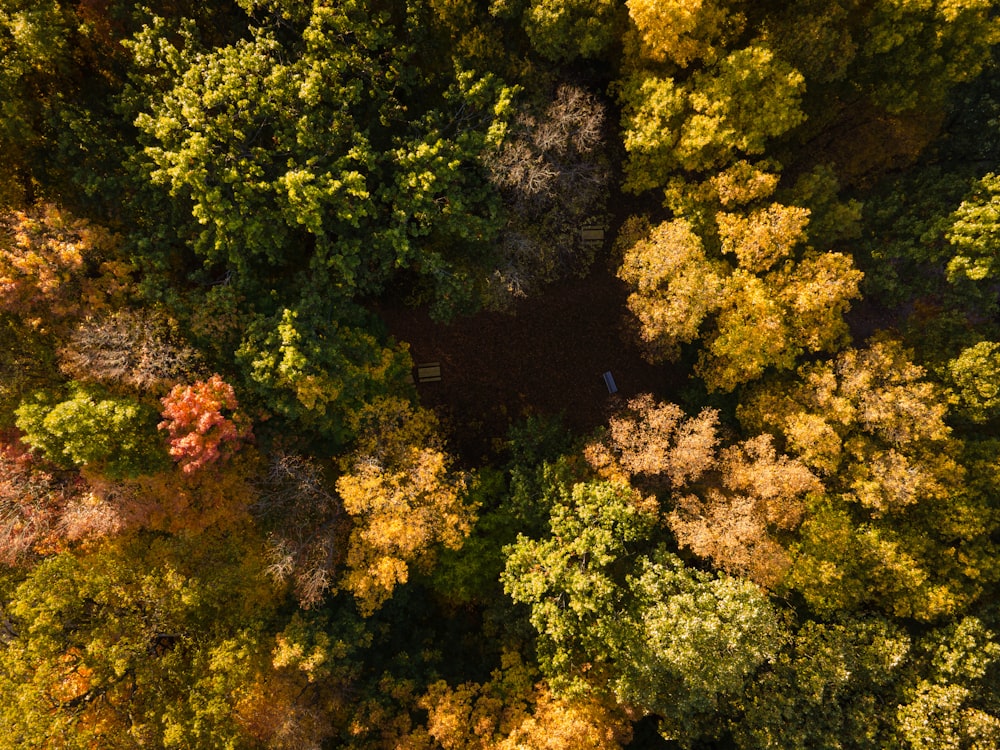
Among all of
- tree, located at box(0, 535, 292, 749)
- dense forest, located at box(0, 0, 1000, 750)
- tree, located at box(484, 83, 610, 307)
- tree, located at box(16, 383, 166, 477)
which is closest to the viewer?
tree, located at box(16, 383, 166, 477)

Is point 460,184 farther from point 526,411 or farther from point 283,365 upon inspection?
point 526,411

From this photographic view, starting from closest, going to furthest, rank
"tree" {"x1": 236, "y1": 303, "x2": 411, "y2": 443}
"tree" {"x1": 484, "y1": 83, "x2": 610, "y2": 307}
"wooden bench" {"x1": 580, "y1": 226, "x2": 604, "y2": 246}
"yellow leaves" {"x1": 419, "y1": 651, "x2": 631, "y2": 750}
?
"tree" {"x1": 236, "y1": 303, "x2": 411, "y2": 443} → "tree" {"x1": 484, "y1": 83, "x2": 610, "y2": 307} → "yellow leaves" {"x1": 419, "y1": 651, "x2": 631, "y2": 750} → "wooden bench" {"x1": 580, "y1": 226, "x2": 604, "y2": 246}

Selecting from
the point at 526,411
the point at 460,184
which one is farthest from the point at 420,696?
the point at 460,184

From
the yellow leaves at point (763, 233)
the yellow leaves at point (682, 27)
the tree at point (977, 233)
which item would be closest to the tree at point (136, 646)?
the yellow leaves at point (763, 233)

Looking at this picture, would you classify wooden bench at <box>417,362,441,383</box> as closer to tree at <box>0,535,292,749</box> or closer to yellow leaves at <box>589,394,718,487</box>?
yellow leaves at <box>589,394,718,487</box>

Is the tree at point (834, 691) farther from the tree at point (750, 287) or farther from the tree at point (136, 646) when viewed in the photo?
the tree at point (136, 646)

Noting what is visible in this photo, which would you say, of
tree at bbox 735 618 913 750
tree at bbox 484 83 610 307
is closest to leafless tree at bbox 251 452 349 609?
tree at bbox 484 83 610 307
